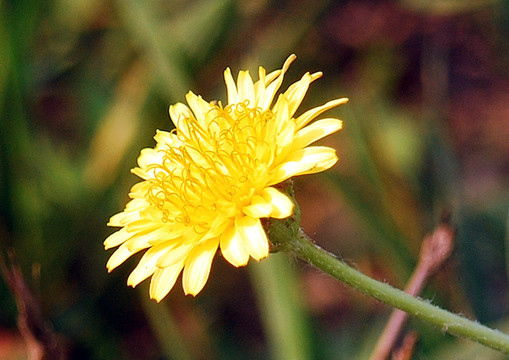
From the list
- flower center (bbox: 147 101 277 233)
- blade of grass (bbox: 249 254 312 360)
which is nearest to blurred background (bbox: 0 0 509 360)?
blade of grass (bbox: 249 254 312 360)

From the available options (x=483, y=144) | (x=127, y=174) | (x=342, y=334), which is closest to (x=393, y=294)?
(x=342, y=334)

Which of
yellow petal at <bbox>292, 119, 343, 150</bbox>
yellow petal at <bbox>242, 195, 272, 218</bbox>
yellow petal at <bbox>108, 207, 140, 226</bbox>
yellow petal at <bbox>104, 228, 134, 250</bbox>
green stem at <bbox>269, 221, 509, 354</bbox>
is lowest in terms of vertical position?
green stem at <bbox>269, 221, 509, 354</bbox>

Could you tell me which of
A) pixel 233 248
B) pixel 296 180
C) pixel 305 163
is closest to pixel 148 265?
pixel 233 248

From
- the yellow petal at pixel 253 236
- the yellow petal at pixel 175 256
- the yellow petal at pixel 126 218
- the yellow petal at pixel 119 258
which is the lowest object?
the yellow petal at pixel 253 236

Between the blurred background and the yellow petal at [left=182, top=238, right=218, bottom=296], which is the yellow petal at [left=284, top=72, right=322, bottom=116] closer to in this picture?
the yellow petal at [left=182, top=238, right=218, bottom=296]

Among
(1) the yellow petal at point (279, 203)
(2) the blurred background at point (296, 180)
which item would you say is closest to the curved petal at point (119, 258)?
(1) the yellow petal at point (279, 203)

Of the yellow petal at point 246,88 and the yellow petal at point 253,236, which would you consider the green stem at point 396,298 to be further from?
the yellow petal at point 246,88

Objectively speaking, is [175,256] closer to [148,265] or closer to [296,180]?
[148,265]
